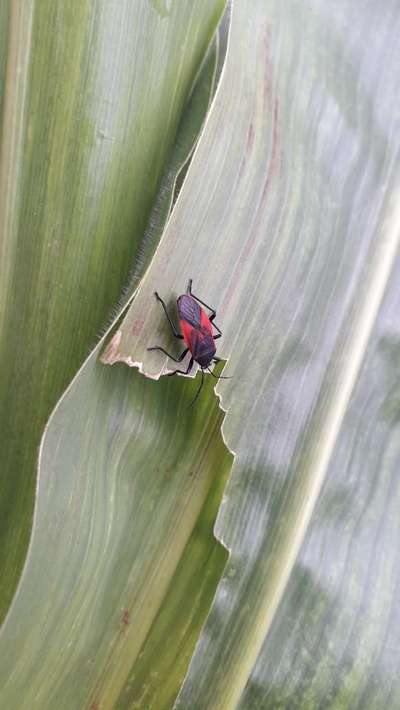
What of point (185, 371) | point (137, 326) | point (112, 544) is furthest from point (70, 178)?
point (112, 544)

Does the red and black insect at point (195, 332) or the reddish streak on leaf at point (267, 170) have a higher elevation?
the reddish streak on leaf at point (267, 170)

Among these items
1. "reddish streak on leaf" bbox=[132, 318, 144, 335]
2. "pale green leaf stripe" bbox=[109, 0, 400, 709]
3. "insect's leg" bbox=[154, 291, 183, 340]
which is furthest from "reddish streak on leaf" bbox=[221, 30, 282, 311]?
"reddish streak on leaf" bbox=[132, 318, 144, 335]

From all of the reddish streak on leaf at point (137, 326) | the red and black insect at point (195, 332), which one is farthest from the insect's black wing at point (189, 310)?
the reddish streak on leaf at point (137, 326)

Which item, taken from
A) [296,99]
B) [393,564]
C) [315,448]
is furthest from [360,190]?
[393,564]

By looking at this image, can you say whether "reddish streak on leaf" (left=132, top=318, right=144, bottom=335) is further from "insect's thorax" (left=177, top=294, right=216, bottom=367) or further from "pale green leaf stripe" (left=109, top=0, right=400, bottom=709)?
"insect's thorax" (left=177, top=294, right=216, bottom=367)

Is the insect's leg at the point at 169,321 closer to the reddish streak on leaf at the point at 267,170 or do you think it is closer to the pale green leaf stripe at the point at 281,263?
the pale green leaf stripe at the point at 281,263

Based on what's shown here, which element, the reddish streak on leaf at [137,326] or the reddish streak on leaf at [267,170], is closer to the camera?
the reddish streak on leaf at [137,326]

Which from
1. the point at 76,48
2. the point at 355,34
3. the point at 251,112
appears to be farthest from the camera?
the point at 355,34

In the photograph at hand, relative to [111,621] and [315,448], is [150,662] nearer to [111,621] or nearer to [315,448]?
[111,621]
